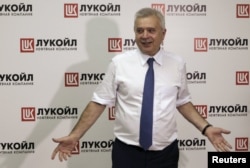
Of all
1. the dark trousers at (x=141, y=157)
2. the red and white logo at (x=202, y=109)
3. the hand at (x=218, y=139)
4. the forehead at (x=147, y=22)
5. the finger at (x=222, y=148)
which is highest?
the forehead at (x=147, y=22)

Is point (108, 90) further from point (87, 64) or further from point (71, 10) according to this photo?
point (71, 10)

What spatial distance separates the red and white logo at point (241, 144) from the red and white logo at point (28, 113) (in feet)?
5.16

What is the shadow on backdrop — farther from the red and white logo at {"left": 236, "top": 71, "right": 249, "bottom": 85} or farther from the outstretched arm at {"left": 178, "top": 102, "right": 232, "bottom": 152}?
the red and white logo at {"left": 236, "top": 71, "right": 249, "bottom": 85}

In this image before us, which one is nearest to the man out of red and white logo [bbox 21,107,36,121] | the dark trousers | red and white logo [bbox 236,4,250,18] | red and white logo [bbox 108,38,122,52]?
the dark trousers

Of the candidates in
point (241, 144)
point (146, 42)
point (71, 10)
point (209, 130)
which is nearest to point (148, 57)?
point (146, 42)

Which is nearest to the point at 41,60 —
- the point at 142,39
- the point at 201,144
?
the point at 142,39

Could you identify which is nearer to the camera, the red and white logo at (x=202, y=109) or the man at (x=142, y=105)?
the man at (x=142, y=105)

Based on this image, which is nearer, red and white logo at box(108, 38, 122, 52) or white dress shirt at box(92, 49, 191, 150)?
white dress shirt at box(92, 49, 191, 150)

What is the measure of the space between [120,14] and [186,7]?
0.50 m

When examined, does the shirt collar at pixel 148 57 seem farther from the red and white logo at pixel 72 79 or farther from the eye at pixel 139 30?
the red and white logo at pixel 72 79

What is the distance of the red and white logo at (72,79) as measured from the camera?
234 cm

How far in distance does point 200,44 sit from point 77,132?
3.97ft

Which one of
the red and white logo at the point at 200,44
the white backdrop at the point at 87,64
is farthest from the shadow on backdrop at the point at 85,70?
the red and white logo at the point at 200,44

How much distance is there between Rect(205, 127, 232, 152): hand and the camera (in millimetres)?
1717
